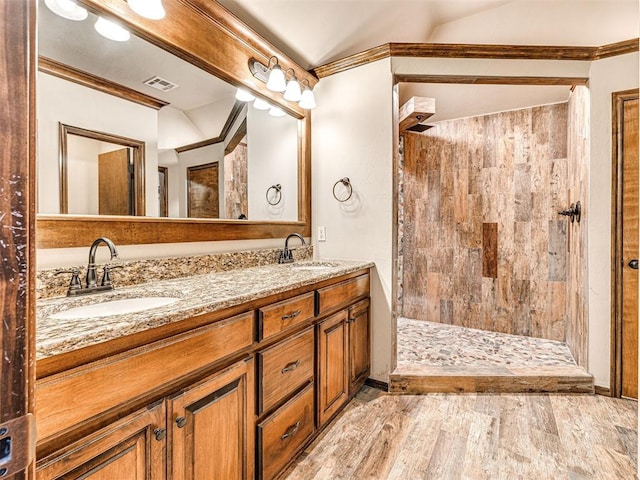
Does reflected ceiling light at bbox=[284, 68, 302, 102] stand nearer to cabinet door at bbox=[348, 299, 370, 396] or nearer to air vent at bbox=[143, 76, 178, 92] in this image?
air vent at bbox=[143, 76, 178, 92]

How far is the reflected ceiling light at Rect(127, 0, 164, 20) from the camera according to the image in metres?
1.42

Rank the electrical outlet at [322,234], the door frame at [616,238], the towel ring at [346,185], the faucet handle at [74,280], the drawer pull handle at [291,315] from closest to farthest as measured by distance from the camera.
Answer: the faucet handle at [74,280] < the drawer pull handle at [291,315] < the door frame at [616,238] < the towel ring at [346,185] < the electrical outlet at [322,234]

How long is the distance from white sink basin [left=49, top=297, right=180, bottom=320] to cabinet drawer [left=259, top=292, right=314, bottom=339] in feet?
1.14

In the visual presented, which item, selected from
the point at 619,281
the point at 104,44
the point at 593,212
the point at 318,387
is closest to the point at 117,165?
the point at 104,44

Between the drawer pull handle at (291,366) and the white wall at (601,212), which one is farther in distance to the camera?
the white wall at (601,212)

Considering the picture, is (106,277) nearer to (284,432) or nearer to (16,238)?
(284,432)

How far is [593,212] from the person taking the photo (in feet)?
7.31

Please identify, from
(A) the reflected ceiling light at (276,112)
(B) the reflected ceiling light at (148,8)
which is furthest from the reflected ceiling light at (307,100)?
(B) the reflected ceiling light at (148,8)

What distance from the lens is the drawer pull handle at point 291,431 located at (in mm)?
1456

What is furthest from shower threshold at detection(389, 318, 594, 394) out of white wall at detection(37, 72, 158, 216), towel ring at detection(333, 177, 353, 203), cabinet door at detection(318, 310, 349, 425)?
white wall at detection(37, 72, 158, 216)

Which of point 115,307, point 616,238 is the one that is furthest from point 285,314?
point 616,238

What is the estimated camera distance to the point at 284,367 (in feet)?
4.75

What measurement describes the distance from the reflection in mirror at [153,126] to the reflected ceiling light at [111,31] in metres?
0.02

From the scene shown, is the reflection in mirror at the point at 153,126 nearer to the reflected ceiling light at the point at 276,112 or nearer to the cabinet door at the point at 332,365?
the reflected ceiling light at the point at 276,112
